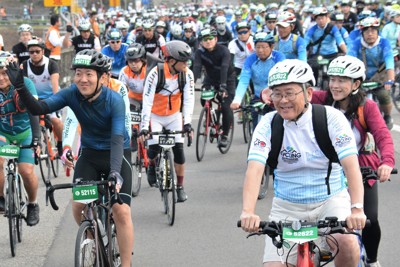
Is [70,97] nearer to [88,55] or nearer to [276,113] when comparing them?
[88,55]

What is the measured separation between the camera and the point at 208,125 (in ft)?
46.0

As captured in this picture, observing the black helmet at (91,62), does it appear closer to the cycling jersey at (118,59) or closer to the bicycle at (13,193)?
the bicycle at (13,193)

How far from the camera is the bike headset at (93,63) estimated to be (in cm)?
679

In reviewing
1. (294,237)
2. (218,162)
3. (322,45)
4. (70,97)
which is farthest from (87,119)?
(322,45)

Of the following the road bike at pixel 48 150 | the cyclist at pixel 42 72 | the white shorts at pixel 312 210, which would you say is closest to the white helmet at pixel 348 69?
the white shorts at pixel 312 210

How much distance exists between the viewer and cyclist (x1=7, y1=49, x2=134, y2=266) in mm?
6797

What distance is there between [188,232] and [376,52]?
521 centimetres

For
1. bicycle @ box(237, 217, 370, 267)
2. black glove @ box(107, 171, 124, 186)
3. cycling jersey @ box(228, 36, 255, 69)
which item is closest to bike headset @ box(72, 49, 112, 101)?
black glove @ box(107, 171, 124, 186)

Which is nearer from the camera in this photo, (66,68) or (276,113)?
(276,113)

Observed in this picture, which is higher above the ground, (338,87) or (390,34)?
(338,87)

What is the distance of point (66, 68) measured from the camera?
23672 mm

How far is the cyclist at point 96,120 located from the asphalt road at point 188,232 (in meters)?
1.25

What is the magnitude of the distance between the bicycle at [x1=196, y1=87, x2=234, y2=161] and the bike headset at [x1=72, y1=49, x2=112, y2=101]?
6.63m

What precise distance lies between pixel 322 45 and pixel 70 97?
13.3 meters
